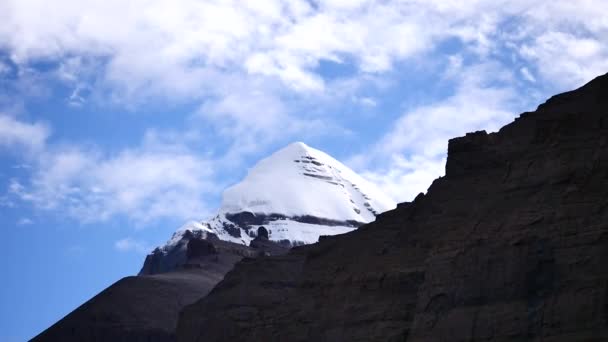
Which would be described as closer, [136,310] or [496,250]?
[496,250]

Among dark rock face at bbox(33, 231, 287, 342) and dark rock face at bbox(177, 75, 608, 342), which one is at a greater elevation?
dark rock face at bbox(33, 231, 287, 342)

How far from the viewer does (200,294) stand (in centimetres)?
14650

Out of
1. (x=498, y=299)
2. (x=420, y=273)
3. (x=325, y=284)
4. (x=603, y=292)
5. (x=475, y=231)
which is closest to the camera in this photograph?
(x=603, y=292)

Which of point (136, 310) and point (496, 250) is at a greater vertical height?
point (136, 310)

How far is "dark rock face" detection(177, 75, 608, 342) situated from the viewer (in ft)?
176

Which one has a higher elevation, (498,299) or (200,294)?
(200,294)

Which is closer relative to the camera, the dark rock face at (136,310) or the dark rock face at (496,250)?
the dark rock face at (496,250)

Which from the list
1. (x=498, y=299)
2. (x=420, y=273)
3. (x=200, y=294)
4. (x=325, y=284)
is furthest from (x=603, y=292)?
(x=200, y=294)

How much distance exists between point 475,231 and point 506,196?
231 cm

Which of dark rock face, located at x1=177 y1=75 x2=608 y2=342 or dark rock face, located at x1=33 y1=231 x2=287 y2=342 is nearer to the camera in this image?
dark rock face, located at x1=177 y1=75 x2=608 y2=342

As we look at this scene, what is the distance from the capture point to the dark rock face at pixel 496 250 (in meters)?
53.6

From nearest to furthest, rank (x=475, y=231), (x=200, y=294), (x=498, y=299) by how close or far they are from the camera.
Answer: (x=498, y=299)
(x=475, y=231)
(x=200, y=294)

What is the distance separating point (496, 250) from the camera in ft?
189

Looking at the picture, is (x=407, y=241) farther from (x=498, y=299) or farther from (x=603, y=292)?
(x=603, y=292)
